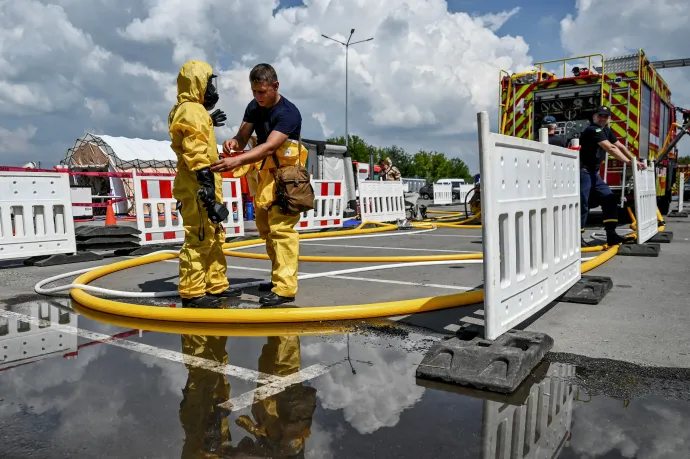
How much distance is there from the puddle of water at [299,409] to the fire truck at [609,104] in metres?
9.73

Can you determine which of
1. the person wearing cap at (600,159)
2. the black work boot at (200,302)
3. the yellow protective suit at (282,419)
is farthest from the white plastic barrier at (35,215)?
the person wearing cap at (600,159)

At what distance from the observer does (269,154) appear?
427 cm

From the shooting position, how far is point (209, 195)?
4.05 metres

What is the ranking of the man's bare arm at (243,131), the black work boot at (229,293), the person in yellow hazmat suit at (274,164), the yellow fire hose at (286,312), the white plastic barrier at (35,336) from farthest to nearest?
the man's bare arm at (243,131)
the black work boot at (229,293)
the person in yellow hazmat suit at (274,164)
the yellow fire hose at (286,312)
the white plastic barrier at (35,336)

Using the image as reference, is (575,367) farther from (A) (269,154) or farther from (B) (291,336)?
(A) (269,154)

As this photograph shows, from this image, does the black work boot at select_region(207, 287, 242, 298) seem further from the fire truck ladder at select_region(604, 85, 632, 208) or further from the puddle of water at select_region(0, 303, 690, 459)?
the fire truck ladder at select_region(604, 85, 632, 208)

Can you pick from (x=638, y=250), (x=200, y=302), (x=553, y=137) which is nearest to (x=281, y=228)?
(x=200, y=302)

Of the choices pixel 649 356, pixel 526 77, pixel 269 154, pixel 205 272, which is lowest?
pixel 649 356

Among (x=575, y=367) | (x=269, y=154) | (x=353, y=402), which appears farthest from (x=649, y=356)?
(x=269, y=154)

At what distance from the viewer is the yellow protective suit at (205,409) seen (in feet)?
6.82

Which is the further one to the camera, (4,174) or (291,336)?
(4,174)

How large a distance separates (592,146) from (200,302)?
19.6 feet

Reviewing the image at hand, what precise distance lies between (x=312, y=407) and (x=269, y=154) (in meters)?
2.33

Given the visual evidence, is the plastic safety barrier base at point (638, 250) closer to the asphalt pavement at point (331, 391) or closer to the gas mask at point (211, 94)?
the asphalt pavement at point (331, 391)
